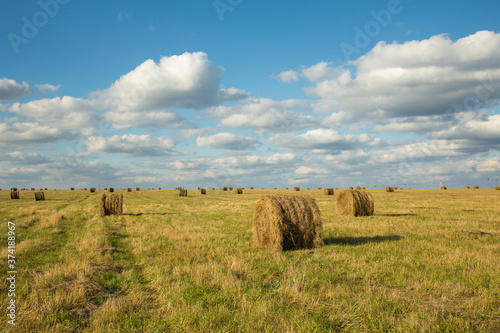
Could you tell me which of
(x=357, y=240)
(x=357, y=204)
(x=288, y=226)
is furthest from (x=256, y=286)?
(x=357, y=204)

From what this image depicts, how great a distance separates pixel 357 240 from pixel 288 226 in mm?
3069

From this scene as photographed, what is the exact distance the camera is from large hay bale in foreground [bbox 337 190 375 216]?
20.3m

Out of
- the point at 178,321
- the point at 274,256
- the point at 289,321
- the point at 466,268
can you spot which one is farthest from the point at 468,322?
the point at 274,256

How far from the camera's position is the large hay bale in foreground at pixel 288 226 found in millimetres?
10938

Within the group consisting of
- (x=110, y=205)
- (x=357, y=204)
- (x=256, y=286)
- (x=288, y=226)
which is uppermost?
(x=110, y=205)

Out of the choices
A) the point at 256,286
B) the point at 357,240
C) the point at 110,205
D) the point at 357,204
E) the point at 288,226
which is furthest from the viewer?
the point at 110,205

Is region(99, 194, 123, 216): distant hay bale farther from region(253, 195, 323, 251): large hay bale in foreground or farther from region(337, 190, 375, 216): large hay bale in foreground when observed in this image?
region(337, 190, 375, 216): large hay bale in foreground

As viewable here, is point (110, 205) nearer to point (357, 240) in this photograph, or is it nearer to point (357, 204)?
point (357, 204)

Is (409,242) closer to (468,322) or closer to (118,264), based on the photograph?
(468,322)

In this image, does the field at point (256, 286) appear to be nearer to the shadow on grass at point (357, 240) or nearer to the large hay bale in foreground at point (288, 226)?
the shadow on grass at point (357, 240)

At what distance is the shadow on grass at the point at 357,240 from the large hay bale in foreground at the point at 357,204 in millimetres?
7727

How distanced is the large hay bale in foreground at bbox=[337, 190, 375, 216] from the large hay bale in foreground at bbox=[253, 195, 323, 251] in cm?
969

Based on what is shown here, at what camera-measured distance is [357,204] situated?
66.6ft

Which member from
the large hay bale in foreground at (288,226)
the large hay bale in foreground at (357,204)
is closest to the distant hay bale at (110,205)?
the large hay bale in foreground at (288,226)
